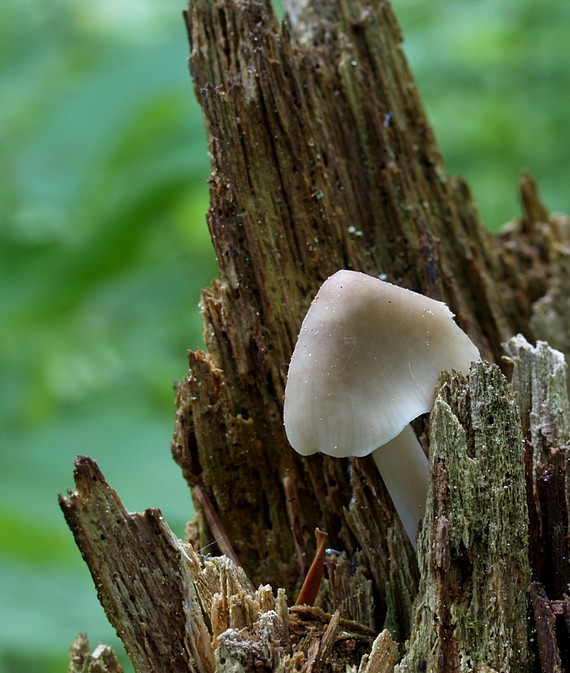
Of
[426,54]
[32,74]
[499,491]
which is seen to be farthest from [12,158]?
[499,491]

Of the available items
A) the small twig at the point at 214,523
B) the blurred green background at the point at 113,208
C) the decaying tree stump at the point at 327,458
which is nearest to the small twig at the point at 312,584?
the decaying tree stump at the point at 327,458

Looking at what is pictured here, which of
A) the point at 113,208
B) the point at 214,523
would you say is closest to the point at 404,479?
the point at 214,523

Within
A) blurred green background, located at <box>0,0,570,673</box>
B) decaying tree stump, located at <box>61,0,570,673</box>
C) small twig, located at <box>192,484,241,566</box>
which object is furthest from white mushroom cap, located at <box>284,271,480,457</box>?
blurred green background, located at <box>0,0,570,673</box>

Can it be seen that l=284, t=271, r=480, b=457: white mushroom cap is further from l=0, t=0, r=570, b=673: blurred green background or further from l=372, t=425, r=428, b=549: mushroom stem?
l=0, t=0, r=570, b=673: blurred green background

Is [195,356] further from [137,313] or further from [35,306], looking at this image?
[137,313]

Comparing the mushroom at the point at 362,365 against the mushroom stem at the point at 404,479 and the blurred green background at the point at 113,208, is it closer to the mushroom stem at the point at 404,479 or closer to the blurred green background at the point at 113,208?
the mushroom stem at the point at 404,479

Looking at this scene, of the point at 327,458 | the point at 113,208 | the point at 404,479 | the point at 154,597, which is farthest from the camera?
the point at 113,208

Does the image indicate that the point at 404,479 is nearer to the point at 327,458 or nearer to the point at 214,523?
the point at 327,458
